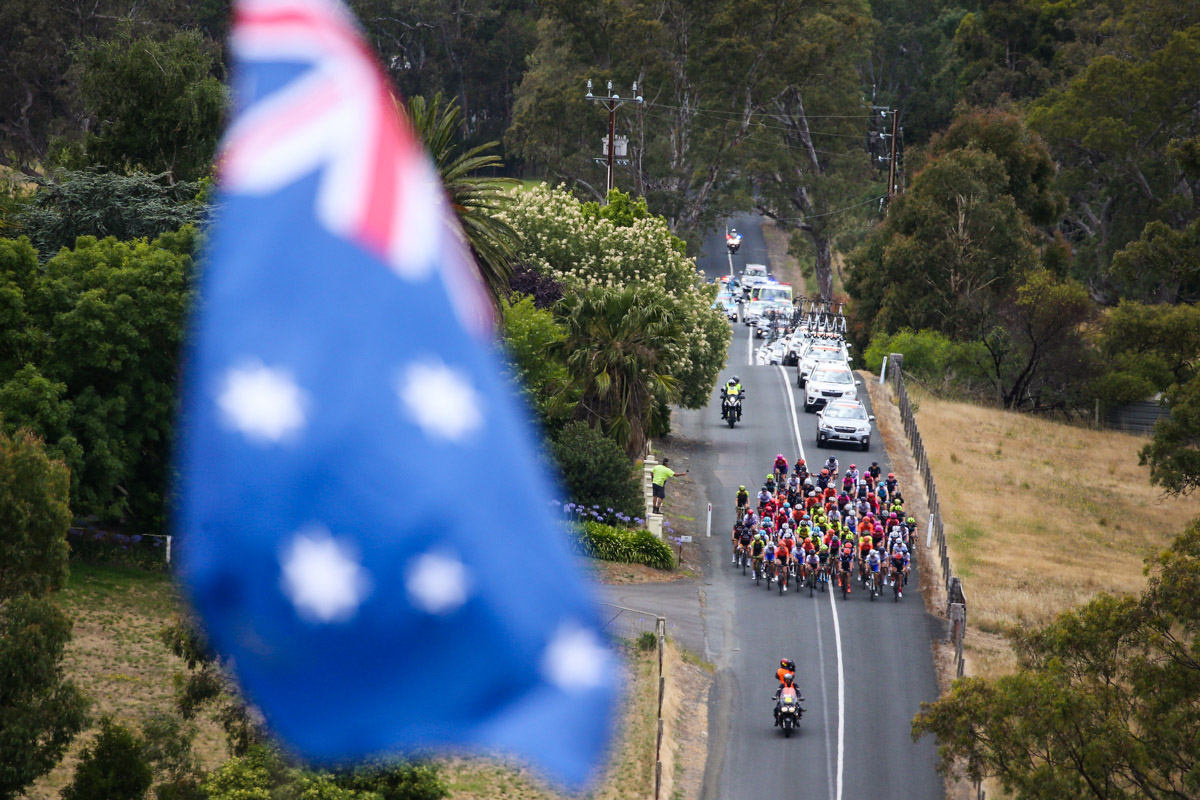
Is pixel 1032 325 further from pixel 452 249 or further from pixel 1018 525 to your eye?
pixel 452 249

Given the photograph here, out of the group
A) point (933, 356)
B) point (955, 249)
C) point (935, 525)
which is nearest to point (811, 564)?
point (935, 525)

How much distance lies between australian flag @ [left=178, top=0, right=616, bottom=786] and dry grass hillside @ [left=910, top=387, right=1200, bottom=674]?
29.1 meters

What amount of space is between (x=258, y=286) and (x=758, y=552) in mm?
32743

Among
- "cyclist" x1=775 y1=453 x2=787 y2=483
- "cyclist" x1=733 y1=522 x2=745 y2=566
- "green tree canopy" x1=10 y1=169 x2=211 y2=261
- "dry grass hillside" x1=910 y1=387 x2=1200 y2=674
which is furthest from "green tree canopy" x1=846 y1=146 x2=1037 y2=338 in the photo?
"green tree canopy" x1=10 y1=169 x2=211 y2=261

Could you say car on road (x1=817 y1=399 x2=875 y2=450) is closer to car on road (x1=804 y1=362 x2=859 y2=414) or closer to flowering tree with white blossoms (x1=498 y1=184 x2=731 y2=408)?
car on road (x1=804 y1=362 x2=859 y2=414)

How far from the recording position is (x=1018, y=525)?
148 ft

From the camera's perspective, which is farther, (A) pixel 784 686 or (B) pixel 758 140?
(B) pixel 758 140

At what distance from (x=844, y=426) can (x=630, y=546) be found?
1485 centimetres

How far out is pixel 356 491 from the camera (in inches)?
118

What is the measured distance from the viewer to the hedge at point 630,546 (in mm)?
35500

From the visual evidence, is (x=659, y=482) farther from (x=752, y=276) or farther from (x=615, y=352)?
(x=752, y=276)

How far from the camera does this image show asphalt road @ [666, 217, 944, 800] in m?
25.7

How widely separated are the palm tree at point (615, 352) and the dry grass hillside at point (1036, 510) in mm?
9952

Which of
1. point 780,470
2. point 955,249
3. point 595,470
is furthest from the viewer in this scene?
point 955,249
